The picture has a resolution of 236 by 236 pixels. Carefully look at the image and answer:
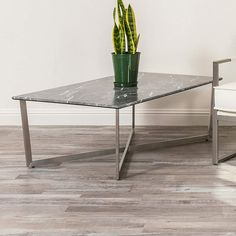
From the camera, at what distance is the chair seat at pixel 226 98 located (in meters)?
2.19

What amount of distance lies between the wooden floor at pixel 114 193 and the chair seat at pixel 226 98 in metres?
0.27

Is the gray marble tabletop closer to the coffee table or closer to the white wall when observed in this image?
the coffee table

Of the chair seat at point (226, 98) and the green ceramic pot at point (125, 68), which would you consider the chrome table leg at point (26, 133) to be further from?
the chair seat at point (226, 98)

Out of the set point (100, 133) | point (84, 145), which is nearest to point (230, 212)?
point (84, 145)

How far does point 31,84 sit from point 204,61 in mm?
1013

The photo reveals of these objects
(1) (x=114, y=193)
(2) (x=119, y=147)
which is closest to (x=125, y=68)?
(2) (x=119, y=147)

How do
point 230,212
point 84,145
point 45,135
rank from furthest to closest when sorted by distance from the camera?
point 45,135, point 84,145, point 230,212

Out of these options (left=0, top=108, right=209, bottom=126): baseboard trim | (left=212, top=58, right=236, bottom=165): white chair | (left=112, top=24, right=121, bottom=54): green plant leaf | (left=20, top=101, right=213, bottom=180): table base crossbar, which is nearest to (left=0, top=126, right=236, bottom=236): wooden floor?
(left=20, top=101, right=213, bottom=180): table base crossbar

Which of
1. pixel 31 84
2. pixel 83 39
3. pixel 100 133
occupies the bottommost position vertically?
pixel 100 133

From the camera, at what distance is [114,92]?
92.2 inches

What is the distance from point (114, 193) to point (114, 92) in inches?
19.8

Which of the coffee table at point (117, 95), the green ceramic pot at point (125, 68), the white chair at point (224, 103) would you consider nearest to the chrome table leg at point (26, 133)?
the coffee table at point (117, 95)

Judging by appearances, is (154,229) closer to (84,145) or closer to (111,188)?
(111,188)

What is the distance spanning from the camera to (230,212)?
71.5 inches
